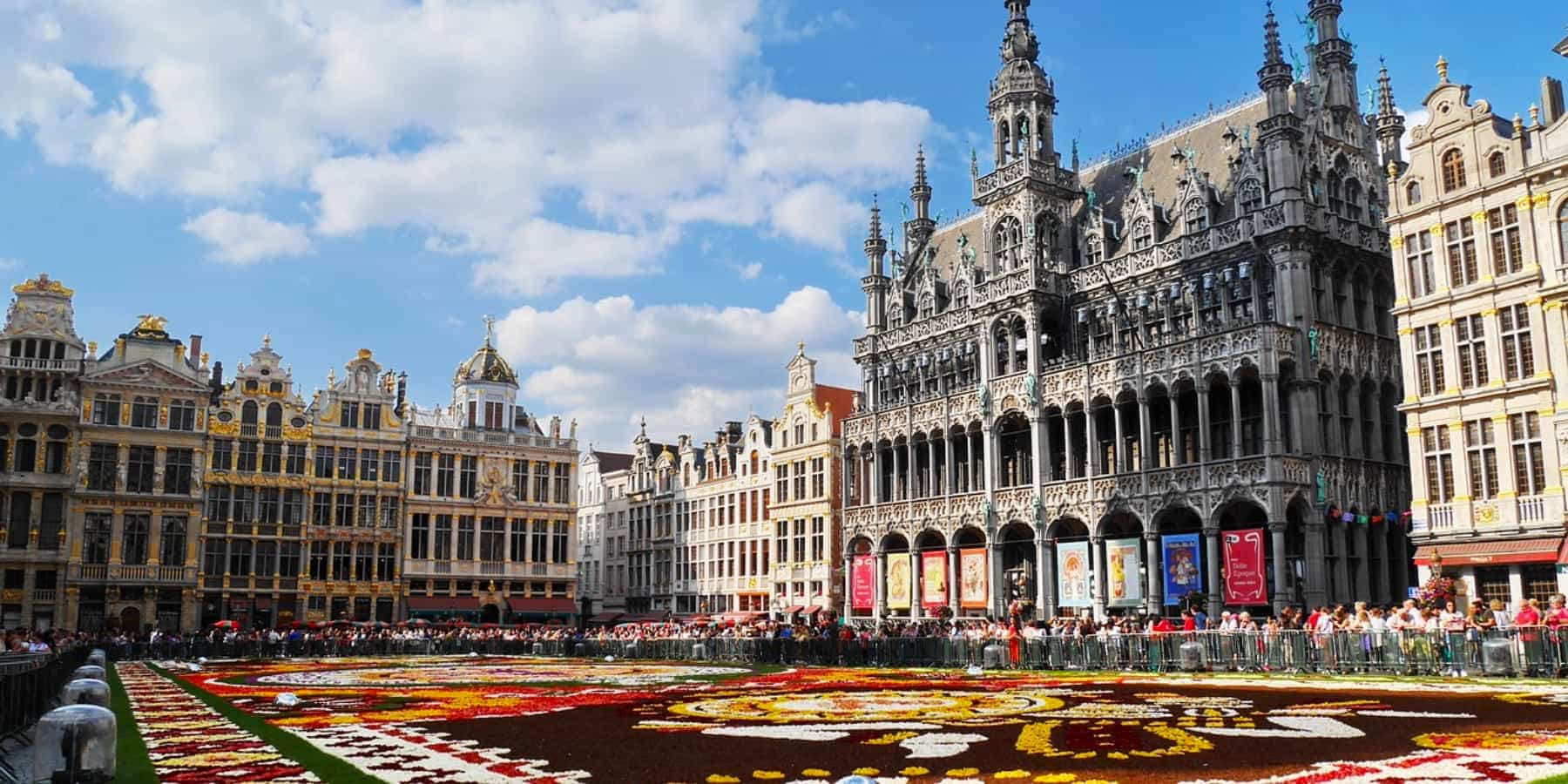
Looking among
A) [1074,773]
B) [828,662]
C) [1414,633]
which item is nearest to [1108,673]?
[1414,633]

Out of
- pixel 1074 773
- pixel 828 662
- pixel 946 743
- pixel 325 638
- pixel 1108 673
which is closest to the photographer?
pixel 1074 773

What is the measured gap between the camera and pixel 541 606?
7069 cm

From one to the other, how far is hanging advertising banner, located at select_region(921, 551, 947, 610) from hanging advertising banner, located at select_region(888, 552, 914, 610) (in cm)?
67

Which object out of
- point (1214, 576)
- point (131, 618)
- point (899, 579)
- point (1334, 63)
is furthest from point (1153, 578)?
point (131, 618)

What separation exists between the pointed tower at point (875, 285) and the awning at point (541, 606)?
24.9 meters

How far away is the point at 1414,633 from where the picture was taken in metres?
23.4

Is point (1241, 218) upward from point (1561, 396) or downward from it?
upward

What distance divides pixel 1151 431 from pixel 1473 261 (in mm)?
13195

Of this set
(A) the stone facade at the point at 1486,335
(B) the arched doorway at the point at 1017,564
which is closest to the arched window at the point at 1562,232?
(A) the stone facade at the point at 1486,335

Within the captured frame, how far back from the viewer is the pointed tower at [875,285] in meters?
60.6

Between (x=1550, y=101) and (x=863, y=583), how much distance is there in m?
33.1

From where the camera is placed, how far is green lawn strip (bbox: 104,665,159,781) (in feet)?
37.2

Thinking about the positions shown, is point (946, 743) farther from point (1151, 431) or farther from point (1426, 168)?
point (1151, 431)

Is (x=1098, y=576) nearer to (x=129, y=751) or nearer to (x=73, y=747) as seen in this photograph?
(x=129, y=751)
